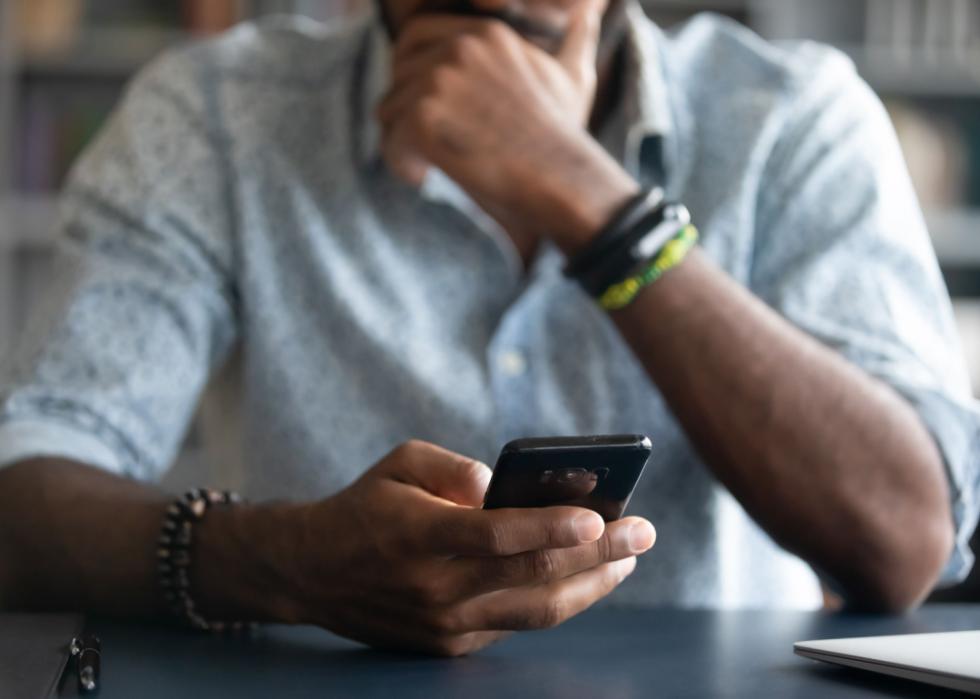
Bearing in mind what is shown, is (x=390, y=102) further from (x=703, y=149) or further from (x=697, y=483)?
(x=697, y=483)

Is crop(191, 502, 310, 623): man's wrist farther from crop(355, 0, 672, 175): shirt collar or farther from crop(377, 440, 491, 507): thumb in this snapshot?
crop(355, 0, 672, 175): shirt collar

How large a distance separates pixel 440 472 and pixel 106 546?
0.30 meters

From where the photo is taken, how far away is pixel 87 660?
537mm

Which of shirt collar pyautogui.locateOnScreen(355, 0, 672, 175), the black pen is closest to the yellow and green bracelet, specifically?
shirt collar pyautogui.locateOnScreen(355, 0, 672, 175)

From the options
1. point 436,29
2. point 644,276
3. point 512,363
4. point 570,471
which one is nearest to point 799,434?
point 644,276

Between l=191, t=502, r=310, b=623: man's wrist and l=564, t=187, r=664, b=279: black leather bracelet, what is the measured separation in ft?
1.08

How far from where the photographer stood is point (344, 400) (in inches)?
43.2

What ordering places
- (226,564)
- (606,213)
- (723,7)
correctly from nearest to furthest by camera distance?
1. (226,564)
2. (606,213)
3. (723,7)

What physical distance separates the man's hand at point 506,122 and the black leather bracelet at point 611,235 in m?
0.01

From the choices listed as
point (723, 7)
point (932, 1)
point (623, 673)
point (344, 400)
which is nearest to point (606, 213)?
point (344, 400)

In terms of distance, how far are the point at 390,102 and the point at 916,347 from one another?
1.67ft

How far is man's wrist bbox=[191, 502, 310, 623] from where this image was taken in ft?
2.19

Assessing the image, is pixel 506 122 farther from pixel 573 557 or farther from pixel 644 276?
pixel 573 557

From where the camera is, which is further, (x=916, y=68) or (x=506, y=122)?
(x=916, y=68)
